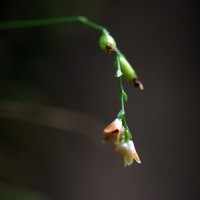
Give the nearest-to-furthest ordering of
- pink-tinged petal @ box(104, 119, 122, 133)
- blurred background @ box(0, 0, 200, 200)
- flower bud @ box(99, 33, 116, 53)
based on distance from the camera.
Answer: pink-tinged petal @ box(104, 119, 122, 133) < flower bud @ box(99, 33, 116, 53) < blurred background @ box(0, 0, 200, 200)

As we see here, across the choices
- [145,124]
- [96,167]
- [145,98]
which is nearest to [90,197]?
[96,167]

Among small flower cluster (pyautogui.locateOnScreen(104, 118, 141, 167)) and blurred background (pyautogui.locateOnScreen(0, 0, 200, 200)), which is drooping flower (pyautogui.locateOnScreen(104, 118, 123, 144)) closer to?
small flower cluster (pyautogui.locateOnScreen(104, 118, 141, 167))

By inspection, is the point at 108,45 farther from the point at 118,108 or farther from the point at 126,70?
the point at 118,108

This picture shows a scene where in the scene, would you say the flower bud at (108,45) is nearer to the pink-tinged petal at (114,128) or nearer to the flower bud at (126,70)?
the flower bud at (126,70)

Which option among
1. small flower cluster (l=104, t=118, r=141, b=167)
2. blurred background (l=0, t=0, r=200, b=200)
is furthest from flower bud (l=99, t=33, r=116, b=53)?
blurred background (l=0, t=0, r=200, b=200)

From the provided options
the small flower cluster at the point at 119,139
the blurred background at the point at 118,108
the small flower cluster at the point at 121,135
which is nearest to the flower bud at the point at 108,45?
the small flower cluster at the point at 121,135

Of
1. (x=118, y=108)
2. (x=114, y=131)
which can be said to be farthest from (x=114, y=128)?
(x=118, y=108)
